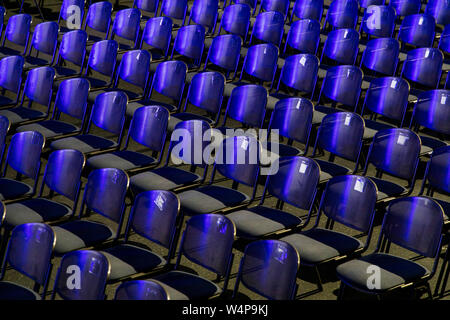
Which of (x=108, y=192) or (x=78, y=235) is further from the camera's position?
(x=108, y=192)

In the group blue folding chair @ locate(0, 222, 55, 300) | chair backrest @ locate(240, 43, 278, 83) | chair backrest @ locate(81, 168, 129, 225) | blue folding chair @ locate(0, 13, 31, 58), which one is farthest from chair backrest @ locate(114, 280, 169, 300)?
blue folding chair @ locate(0, 13, 31, 58)

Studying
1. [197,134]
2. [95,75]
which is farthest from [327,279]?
[95,75]

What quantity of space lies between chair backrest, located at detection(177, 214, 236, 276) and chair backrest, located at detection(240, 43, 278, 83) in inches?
105

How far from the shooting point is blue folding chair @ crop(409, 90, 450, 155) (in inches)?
214

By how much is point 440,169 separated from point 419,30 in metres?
2.74

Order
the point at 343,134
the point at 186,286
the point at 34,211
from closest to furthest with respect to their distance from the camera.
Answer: the point at 186,286 → the point at 34,211 → the point at 343,134

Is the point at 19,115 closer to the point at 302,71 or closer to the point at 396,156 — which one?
the point at 302,71

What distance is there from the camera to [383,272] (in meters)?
3.98

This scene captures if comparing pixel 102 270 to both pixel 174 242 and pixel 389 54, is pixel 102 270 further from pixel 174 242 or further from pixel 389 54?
pixel 389 54

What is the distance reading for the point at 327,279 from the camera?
4.50 meters

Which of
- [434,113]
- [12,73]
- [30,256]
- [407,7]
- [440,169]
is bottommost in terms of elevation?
[30,256]

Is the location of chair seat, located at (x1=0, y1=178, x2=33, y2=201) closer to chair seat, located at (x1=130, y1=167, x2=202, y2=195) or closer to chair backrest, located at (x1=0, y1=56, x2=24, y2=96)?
chair seat, located at (x1=130, y1=167, x2=202, y2=195)

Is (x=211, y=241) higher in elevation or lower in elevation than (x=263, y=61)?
lower

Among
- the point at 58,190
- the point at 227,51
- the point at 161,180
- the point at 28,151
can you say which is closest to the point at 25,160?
the point at 28,151
